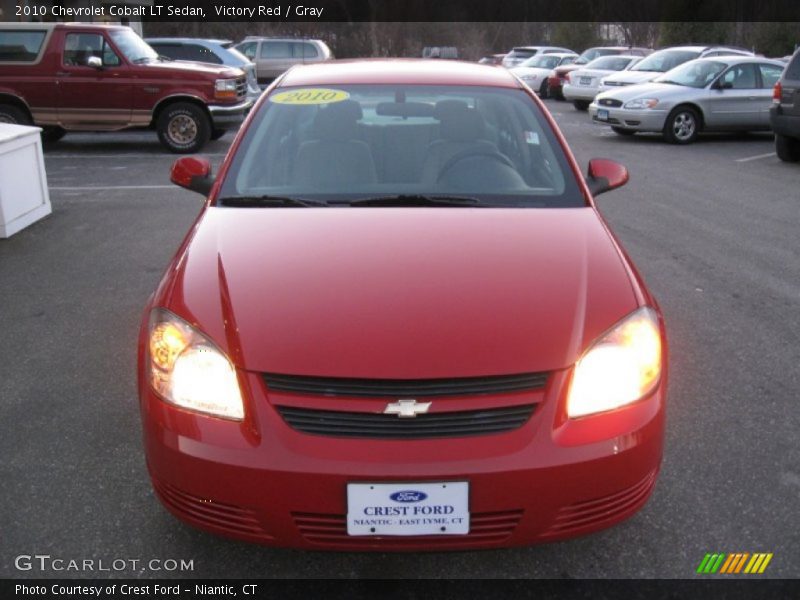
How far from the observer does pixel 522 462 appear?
7.47 feet

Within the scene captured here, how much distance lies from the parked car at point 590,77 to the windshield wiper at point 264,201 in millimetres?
17181

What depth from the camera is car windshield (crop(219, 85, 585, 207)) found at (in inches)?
138

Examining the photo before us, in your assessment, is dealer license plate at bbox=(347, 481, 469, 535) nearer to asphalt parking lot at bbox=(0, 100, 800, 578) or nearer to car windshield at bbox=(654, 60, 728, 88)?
asphalt parking lot at bbox=(0, 100, 800, 578)

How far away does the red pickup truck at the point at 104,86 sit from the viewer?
12.4 m

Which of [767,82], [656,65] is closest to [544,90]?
[656,65]

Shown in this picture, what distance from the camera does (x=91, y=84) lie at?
40.8 ft

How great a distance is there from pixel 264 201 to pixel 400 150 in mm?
707

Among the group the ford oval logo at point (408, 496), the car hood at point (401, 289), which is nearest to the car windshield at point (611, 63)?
the car hood at point (401, 289)

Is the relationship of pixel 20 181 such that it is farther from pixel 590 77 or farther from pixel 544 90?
pixel 544 90

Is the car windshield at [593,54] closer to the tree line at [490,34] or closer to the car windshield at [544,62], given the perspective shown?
the car windshield at [544,62]

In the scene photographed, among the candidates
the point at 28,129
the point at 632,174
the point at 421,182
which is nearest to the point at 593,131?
the point at 632,174

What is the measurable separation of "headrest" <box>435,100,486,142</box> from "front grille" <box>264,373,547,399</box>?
1.73 metres

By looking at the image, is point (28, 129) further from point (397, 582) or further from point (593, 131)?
point (593, 131)

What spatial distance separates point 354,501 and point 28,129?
271 inches
